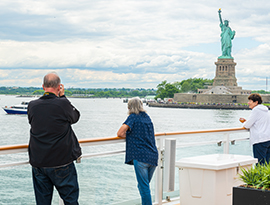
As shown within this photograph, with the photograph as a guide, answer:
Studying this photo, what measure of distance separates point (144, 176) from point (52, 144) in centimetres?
127

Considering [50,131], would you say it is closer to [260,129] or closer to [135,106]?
[135,106]

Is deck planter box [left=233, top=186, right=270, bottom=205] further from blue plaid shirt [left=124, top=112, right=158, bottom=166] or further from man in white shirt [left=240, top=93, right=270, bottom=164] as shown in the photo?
man in white shirt [left=240, top=93, right=270, bottom=164]

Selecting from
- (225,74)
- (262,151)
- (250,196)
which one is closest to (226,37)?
(225,74)

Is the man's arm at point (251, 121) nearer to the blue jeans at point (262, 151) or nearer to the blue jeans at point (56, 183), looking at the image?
the blue jeans at point (262, 151)

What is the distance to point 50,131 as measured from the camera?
313cm

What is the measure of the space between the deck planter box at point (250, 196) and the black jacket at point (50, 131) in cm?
145

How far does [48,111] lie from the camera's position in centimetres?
316

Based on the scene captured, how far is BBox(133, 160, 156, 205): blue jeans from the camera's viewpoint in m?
3.99

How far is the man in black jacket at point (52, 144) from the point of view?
124 inches

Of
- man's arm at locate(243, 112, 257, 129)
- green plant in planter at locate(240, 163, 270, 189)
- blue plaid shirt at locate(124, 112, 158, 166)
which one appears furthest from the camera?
man's arm at locate(243, 112, 257, 129)

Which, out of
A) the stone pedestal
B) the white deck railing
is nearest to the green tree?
the stone pedestal

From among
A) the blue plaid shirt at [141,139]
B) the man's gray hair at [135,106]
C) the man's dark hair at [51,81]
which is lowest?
the blue plaid shirt at [141,139]

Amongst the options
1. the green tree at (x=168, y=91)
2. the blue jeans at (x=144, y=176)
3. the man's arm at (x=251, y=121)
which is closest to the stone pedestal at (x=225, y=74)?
the green tree at (x=168, y=91)

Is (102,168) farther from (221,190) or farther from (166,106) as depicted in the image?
(166,106)
